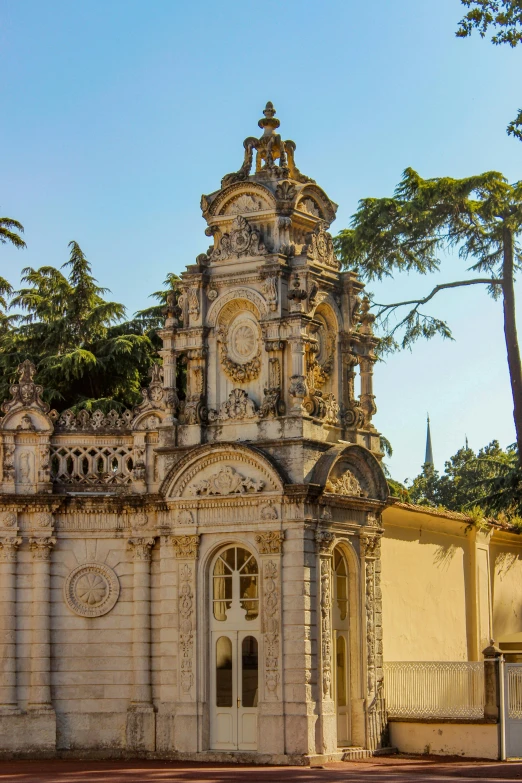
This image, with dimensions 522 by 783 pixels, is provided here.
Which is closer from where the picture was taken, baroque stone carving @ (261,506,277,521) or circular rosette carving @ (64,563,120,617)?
baroque stone carving @ (261,506,277,521)

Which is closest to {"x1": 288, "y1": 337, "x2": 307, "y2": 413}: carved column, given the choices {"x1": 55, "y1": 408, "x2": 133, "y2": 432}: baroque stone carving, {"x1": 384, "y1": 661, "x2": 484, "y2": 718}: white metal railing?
{"x1": 55, "y1": 408, "x2": 133, "y2": 432}: baroque stone carving

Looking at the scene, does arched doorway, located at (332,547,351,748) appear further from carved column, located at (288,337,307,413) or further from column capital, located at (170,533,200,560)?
carved column, located at (288,337,307,413)

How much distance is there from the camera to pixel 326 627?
84.4 ft

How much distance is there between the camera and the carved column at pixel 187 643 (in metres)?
25.9

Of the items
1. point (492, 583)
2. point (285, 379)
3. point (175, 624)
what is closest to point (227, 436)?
point (285, 379)

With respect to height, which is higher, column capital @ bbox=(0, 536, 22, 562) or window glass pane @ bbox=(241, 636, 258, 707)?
column capital @ bbox=(0, 536, 22, 562)

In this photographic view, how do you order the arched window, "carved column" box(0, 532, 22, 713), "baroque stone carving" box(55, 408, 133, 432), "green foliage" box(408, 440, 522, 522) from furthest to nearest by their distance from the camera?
"green foliage" box(408, 440, 522, 522)
"baroque stone carving" box(55, 408, 133, 432)
"carved column" box(0, 532, 22, 713)
the arched window

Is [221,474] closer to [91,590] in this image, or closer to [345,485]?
[345,485]

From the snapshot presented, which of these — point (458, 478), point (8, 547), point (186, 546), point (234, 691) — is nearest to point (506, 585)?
point (234, 691)

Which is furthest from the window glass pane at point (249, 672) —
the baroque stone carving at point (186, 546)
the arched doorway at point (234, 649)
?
the baroque stone carving at point (186, 546)

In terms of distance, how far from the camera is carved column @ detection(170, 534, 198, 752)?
25875 mm

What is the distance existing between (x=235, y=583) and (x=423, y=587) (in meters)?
6.02

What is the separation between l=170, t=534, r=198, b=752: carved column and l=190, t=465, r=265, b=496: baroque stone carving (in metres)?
0.85

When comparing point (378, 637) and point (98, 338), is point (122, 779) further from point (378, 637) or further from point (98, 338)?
point (98, 338)
